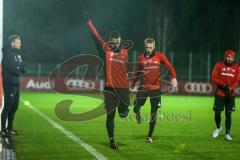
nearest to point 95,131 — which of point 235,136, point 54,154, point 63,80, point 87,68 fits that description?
point 235,136

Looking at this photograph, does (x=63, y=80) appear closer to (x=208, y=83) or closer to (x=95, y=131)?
(x=208, y=83)

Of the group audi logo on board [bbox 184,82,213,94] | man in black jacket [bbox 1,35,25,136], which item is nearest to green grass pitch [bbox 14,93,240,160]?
man in black jacket [bbox 1,35,25,136]

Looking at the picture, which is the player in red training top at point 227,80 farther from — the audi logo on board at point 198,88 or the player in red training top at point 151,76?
the audi logo on board at point 198,88

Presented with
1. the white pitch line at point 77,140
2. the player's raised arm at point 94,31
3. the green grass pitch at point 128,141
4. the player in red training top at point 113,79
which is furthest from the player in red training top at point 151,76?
the player's raised arm at point 94,31

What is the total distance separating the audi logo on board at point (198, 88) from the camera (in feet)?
134

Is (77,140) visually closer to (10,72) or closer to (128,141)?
(128,141)

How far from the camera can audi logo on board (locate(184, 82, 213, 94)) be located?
4081 cm

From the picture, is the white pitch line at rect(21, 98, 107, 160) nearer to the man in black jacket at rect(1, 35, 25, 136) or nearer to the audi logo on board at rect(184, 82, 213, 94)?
the man in black jacket at rect(1, 35, 25, 136)

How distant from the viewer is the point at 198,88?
41375 mm

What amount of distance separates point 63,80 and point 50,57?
17.6 meters

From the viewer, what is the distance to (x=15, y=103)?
1302 cm

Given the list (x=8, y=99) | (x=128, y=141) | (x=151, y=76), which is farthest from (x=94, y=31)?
(x=8, y=99)

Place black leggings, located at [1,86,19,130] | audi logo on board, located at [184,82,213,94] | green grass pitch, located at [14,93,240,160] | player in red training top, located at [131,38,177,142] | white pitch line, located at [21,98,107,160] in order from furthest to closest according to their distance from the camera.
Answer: audi logo on board, located at [184,82,213,94]
black leggings, located at [1,86,19,130]
player in red training top, located at [131,38,177,142]
green grass pitch, located at [14,93,240,160]
white pitch line, located at [21,98,107,160]

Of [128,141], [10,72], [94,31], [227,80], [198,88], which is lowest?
[128,141]
